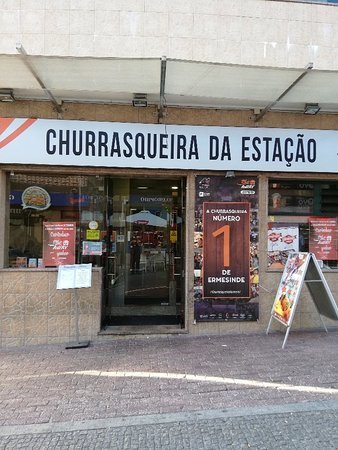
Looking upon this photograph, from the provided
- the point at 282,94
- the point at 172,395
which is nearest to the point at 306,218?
the point at 282,94

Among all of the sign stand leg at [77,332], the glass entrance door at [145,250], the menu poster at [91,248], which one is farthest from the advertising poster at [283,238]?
the sign stand leg at [77,332]

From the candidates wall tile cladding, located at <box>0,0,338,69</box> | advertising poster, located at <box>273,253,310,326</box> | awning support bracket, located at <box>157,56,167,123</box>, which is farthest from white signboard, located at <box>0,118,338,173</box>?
advertising poster, located at <box>273,253,310,326</box>

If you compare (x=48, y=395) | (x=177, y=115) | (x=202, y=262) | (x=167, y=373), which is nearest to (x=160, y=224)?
(x=202, y=262)

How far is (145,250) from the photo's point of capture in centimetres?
779

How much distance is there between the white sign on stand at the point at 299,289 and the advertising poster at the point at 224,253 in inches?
19.0

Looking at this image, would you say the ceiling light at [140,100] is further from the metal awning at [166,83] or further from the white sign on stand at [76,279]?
the white sign on stand at [76,279]

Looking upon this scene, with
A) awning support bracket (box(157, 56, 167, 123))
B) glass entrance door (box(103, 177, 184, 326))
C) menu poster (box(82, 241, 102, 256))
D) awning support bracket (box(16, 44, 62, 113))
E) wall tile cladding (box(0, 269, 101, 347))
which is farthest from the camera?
glass entrance door (box(103, 177, 184, 326))

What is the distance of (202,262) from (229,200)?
113 centimetres

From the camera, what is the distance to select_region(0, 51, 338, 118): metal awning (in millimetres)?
4867

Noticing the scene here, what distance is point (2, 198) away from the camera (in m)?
6.42

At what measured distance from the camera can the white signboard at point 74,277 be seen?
19.3ft

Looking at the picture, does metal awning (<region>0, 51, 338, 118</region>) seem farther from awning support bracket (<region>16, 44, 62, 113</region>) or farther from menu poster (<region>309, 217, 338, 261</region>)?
menu poster (<region>309, 217, 338, 261</region>)

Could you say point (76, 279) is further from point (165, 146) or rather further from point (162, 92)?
point (162, 92)

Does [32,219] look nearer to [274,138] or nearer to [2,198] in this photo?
Result: [2,198]
